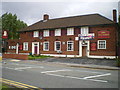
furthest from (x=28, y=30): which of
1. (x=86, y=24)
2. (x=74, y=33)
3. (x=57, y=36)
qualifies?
(x=86, y=24)

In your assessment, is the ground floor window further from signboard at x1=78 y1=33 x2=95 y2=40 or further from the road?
the road

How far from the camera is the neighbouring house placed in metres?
26.3

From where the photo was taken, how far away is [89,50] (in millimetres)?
27703

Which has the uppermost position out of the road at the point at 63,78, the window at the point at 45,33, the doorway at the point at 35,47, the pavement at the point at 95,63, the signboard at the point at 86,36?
the window at the point at 45,33

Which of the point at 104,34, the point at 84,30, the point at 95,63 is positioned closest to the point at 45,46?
the point at 84,30

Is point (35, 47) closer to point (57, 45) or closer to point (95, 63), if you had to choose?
point (57, 45)

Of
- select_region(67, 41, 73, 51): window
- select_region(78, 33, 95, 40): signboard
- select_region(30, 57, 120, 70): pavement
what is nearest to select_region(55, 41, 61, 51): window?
select_region(67, 41, 73, 51): window

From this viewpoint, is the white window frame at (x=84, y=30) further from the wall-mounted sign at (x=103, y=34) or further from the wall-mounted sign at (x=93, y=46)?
the wall-mounted sign at (x=93, y=46)

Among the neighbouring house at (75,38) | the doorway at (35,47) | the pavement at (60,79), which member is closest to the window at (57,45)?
the neighbouring house at (75,38)

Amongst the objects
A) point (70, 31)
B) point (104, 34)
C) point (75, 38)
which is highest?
point (70, 31)

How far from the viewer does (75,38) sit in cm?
2923

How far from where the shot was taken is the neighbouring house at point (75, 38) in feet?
86.4

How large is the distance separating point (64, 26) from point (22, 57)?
10.1 meters

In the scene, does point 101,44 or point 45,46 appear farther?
point 45,46
